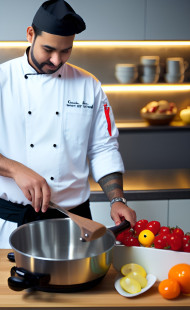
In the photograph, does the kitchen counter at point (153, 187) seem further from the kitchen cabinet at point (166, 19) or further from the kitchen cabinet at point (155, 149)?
the kitchen cabinet at point (166, 19)

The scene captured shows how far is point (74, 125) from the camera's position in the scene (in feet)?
5.88

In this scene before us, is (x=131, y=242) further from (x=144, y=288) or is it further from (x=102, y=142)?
(x=102, y=142)

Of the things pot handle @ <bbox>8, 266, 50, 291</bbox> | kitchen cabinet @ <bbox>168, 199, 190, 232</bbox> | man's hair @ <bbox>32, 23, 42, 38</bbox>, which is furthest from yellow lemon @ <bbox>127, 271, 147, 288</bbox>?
kitchen cabinet @ <bbox>168, 199, 190, 232</bbox>

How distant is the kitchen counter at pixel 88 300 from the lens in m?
1.14

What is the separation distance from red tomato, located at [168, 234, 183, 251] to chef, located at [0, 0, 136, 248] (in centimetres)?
37

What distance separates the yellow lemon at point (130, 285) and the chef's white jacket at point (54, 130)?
2.02ft

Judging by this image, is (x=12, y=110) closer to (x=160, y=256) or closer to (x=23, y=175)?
(x=23, y=175)

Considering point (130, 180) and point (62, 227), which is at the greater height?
point (62, 227)

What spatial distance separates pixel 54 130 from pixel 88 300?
31.0 inches

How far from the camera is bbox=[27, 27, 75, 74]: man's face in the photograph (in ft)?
4.98

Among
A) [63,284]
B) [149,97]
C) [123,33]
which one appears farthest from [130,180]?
[63,284]

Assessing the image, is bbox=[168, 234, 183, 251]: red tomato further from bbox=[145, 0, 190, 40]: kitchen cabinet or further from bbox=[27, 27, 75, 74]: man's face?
bbox=[145, 0, 190, 40]: kitchen cabinet

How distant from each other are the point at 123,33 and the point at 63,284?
6.96ft

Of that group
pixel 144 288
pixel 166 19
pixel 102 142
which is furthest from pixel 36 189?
pixel 166 19
